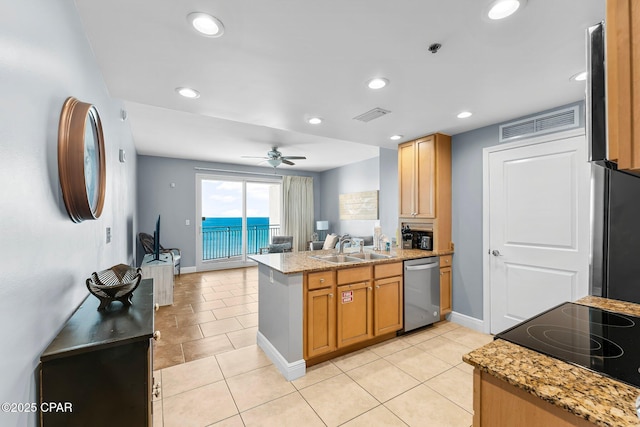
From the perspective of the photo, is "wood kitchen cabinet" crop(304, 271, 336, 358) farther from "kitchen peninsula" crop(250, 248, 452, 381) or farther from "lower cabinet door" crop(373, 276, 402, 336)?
"lower cabinet door" crop(373, 276, 402, 336)

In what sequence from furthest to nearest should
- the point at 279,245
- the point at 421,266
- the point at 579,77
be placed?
the point at 279,245 → the point at 421,266 → the point at 579,77

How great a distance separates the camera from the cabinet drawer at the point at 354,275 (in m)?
2.55

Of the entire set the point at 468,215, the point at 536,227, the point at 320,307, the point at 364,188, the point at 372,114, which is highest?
the point at 372,114

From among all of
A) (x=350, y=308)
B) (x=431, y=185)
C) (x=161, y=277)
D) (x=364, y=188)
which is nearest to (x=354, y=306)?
(x=350, y=308)

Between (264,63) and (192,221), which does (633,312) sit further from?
(192,221)

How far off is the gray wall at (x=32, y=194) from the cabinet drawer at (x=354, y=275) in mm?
1861

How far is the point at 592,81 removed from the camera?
69 cm

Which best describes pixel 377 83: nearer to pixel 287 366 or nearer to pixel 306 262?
pixel 306 262

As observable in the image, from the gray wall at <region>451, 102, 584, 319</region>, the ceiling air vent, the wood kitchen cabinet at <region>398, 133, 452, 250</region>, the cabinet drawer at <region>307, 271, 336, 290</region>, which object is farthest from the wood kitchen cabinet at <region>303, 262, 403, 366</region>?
the ceiling air vent

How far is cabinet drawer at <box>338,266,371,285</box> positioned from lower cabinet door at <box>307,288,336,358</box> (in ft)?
0.49

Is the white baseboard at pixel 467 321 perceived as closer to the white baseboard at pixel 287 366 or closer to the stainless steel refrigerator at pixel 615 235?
the stainless steel refrigerator at pixel 615 235

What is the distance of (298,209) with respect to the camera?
775 centimetres

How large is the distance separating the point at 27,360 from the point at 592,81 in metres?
1.81

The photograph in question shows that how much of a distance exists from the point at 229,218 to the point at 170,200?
55.1 inches
